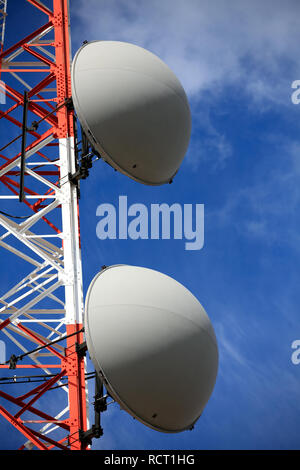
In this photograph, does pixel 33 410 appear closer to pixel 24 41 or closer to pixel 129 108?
pixel 129 108

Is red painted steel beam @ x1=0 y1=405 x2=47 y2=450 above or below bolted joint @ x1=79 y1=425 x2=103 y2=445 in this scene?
above

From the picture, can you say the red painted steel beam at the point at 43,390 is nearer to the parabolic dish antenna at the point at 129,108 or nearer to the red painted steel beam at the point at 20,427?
the red painted steel beam at the point at 20,427

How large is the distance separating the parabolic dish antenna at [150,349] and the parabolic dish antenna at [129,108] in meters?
2.88

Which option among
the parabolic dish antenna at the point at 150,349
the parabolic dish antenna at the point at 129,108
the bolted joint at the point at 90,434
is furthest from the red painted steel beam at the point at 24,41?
the bolted joint at the point at 90,434

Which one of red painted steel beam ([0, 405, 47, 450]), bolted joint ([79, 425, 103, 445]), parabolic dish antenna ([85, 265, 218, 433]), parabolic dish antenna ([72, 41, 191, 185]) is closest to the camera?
parabolic dish antenna ([85, 265, 218, 433])

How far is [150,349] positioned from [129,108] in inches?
203

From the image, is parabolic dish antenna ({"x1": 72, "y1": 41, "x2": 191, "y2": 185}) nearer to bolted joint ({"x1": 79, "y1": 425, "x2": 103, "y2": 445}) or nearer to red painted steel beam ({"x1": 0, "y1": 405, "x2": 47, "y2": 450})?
bolted joint ({"x1": 79, "y1": 425, "x2": 103, "y2": 445})

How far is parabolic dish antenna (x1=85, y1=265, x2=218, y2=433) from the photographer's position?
33.9ft

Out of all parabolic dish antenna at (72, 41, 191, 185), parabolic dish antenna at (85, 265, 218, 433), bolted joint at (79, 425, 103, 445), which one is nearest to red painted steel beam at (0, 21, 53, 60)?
parabolic dish antenna at (72, 41, 191, 185)

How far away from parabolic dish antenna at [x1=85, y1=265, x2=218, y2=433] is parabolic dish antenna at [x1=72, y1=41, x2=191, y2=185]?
288 cm

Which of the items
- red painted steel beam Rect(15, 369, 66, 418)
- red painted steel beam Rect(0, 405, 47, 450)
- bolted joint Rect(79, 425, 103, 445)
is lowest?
bolted joint Rect(79, 425, 103, 445)

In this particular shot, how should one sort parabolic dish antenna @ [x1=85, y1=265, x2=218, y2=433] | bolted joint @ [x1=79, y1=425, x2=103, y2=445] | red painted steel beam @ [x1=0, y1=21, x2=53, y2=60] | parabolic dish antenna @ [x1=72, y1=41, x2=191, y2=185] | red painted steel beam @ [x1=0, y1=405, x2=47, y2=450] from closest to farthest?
1. parabolic dish antenna @ [x1=85, y1=265, x2=218, y2=433]
2. bolted joint @ [x1=79, y1=425, x2=103, y2=445]
3. parabolic dish antenna @ [x1=72, y1=41, x2=191, y2=185]
4. red painted steel beam @ [x1=0, y1=405, x2=47, y2=450]
5. red painted steel beam @ [x1=0, y1=21, x2=53, y2=60]

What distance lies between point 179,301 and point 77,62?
5789mm

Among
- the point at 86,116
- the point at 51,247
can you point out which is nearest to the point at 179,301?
the point at 86,116
